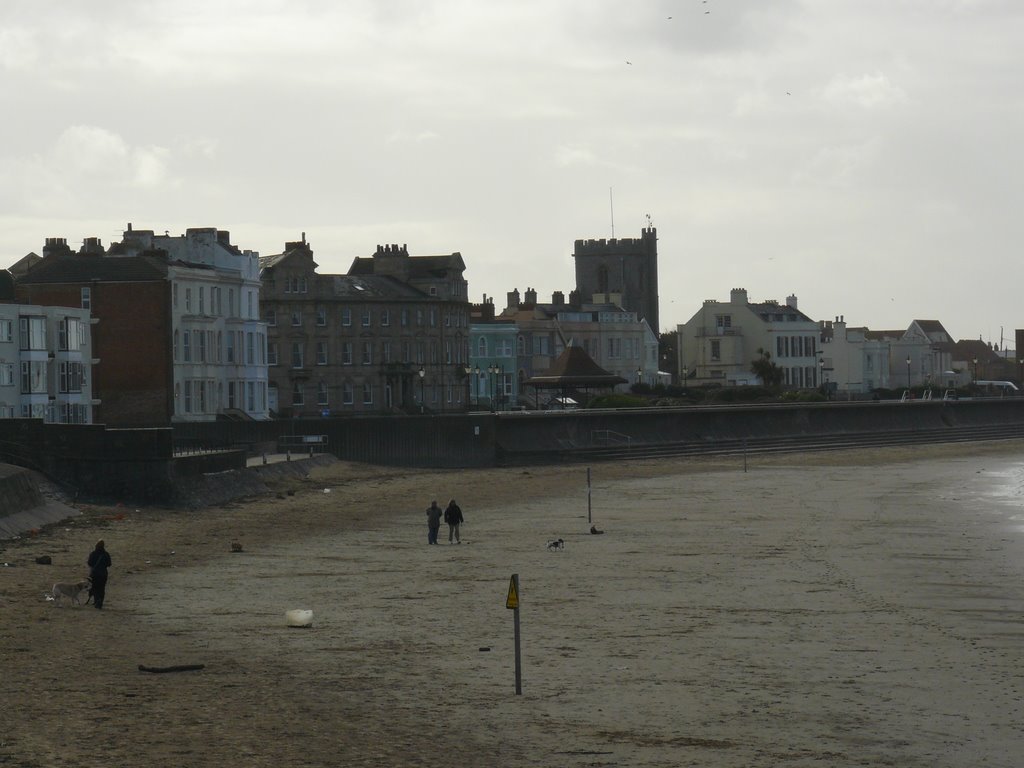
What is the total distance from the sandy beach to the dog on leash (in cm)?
45

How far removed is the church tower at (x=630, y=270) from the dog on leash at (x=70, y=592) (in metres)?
151

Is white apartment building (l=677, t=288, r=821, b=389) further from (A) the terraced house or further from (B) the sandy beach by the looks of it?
(B) the sandy beach

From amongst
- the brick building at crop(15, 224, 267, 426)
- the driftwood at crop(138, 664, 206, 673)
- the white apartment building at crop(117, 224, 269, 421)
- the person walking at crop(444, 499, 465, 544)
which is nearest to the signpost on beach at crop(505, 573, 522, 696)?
the driftwood at crop(138, 664, 206, 673)

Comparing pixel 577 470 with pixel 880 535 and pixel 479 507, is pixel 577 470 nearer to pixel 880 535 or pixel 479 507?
pixel 479 507

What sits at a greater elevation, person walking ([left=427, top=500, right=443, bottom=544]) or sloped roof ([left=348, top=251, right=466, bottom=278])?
sloped roof ([left=348, top=251, right=466, bottom=278])

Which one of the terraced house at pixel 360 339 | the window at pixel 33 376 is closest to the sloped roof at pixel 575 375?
the terraced house at pixel 360 339

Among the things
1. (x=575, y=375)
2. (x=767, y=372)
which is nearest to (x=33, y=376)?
(x=575, y=375)

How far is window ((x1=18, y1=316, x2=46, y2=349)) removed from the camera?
216 feet

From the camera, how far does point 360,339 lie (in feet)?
345

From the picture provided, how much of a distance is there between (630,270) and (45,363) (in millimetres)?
118432

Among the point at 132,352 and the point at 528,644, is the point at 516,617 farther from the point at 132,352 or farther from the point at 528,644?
the point at 132,352

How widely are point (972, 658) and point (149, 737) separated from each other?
11.3 metres

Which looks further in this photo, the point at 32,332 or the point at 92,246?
the point at 92,246

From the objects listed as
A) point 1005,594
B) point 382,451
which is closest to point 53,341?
point 382,451
